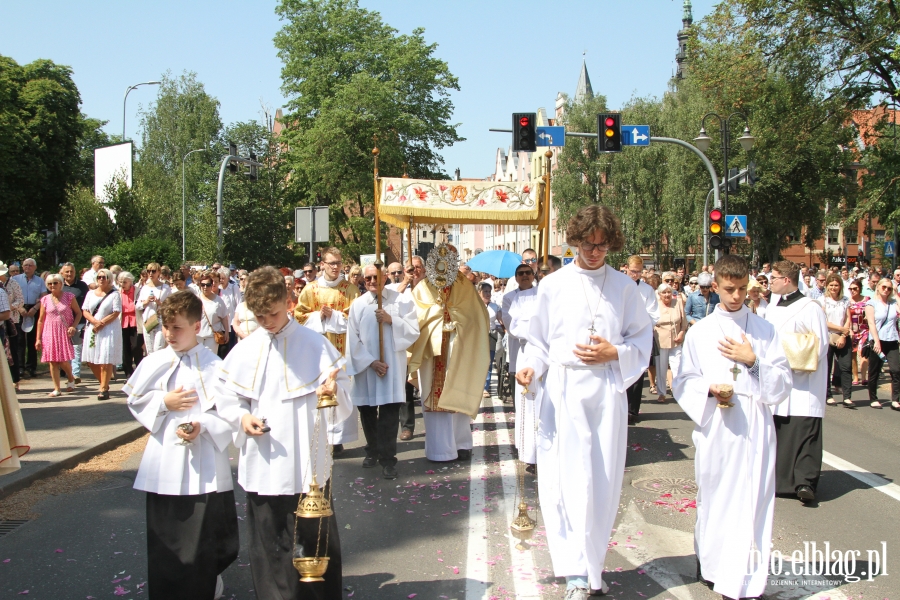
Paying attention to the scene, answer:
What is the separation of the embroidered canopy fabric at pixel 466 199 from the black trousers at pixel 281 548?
5508 mm

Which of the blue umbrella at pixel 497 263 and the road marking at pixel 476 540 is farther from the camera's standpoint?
the blue umbrella at pixel 497 263

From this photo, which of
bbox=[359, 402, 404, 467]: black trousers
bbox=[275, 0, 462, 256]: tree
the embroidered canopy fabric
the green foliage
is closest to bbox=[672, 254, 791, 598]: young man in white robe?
bbox=[359, 402, 404, 467]: black trousers

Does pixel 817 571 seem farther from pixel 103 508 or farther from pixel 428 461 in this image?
pixel 103 508

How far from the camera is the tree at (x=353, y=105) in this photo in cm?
3766

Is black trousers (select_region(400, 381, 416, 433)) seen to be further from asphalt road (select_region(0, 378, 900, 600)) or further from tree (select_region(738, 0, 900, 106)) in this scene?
tree (select_region(738, 0, 900, 106))

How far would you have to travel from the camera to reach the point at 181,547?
13.9ft

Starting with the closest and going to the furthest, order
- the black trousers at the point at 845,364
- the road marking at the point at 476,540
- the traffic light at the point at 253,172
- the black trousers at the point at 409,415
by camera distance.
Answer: the road marking at the point at 476,540 < the black trousers at the point at 409,415 < the black trousers at the point at 845,364 < the traffic light at the point at 253,172

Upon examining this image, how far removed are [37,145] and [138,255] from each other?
2337 centimetres

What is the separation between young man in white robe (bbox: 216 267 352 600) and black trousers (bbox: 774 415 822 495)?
4.28 meters

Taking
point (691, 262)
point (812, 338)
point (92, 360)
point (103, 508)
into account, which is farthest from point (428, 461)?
point (691, 262)

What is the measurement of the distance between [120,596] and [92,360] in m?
8.09

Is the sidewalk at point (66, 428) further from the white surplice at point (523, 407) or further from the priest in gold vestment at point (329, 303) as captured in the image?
the white surplice at point (523, 407)

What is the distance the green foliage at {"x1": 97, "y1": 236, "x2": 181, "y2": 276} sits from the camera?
68.5ft

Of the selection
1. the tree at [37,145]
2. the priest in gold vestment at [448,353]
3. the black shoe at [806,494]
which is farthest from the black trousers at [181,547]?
the tree at [37,145]
